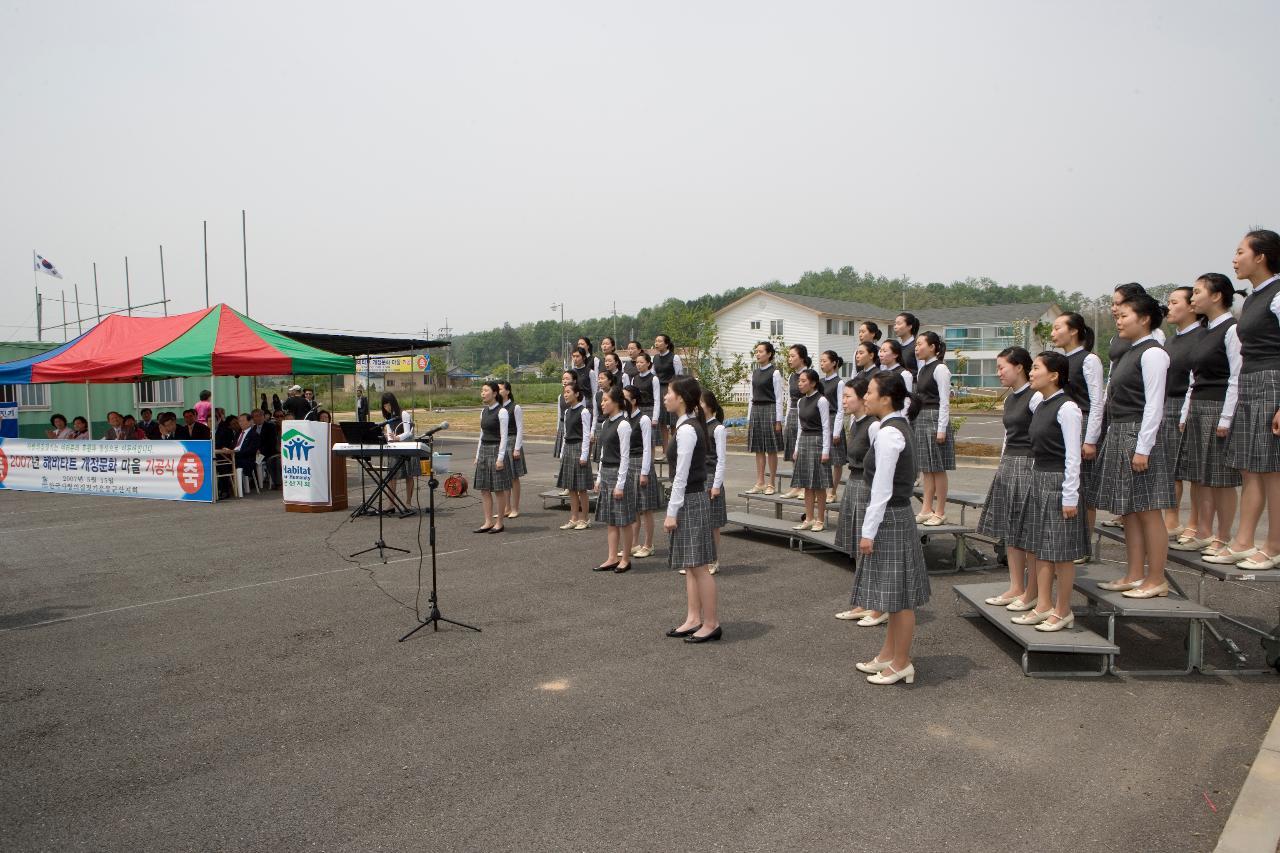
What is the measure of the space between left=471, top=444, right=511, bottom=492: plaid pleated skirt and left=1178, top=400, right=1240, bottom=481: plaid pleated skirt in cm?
719

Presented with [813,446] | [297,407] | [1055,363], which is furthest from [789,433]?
[297,407]

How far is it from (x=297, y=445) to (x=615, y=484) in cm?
707

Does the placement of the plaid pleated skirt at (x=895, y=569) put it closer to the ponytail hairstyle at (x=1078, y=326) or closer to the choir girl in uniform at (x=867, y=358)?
the ponytail hairstyle at (x=1078, y=326)

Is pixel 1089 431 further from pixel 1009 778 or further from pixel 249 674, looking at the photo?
pixel 249 674

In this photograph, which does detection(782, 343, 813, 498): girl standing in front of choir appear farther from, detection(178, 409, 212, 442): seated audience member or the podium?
detection(178, 409, 212, 442): seated audience member

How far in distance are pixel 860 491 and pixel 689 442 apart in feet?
4.37

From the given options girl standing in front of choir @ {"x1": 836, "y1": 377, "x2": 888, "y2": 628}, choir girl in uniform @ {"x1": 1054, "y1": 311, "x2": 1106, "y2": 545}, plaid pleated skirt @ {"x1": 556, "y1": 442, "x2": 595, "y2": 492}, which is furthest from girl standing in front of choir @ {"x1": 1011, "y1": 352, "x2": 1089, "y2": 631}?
plaid pleated skirt @ {"x1": 556, "y1": 442, "x2": 595, "y2": 492}

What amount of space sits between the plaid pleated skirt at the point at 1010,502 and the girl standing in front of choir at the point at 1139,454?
621 millimetres

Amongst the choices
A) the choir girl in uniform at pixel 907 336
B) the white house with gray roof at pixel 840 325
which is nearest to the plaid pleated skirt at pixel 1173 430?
the choir girl in uniform at pixel 907 336

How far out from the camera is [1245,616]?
21.1 feet

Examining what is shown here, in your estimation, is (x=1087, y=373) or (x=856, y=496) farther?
(x=856, y=496)

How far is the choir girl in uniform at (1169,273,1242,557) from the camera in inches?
224

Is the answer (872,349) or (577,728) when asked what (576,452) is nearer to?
(872,349)

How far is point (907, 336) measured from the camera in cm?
910
